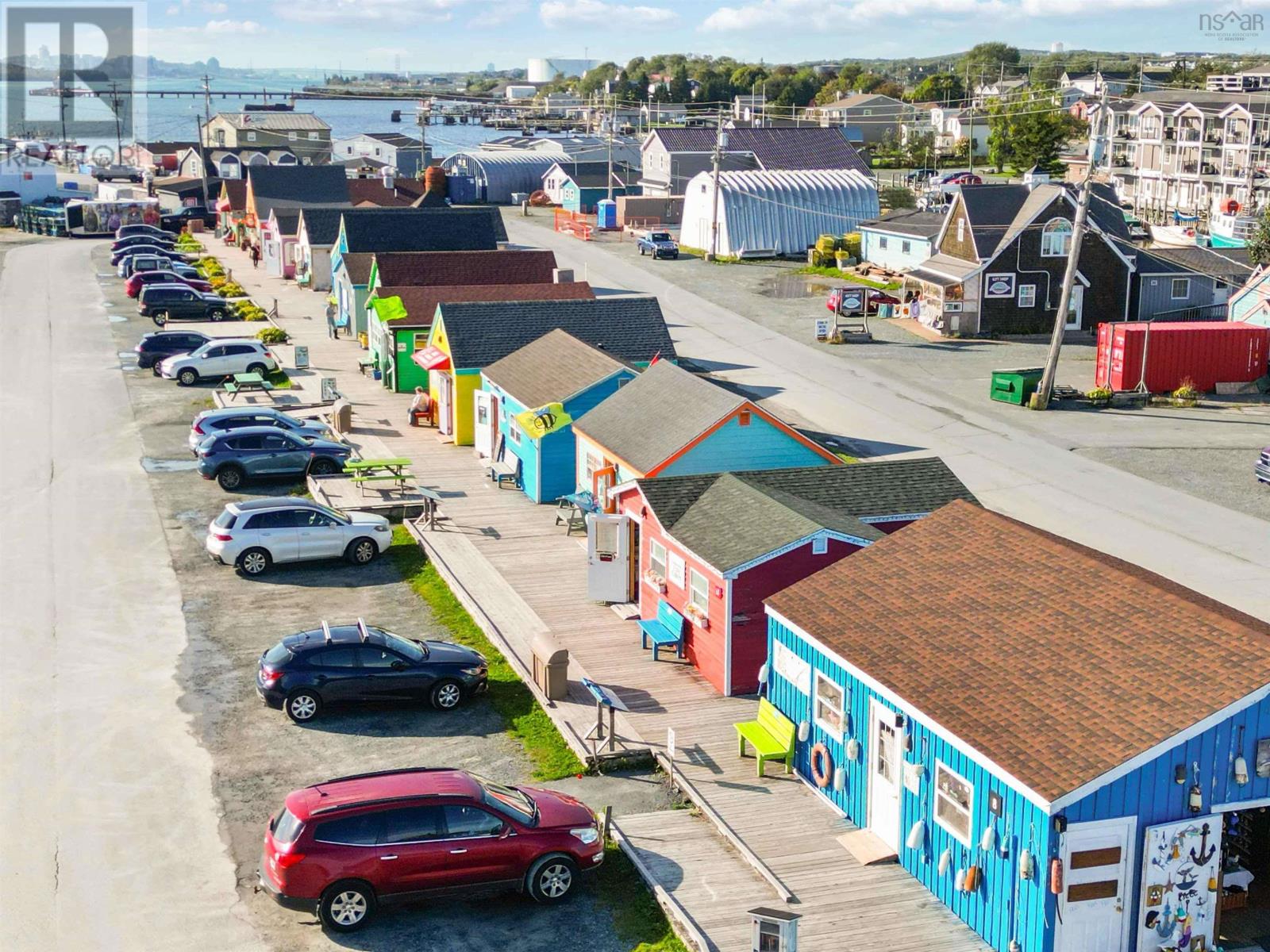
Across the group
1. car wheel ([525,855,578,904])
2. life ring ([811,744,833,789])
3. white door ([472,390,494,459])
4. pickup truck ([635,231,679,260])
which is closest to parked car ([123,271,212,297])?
pickup truck ([635,231,679,260])

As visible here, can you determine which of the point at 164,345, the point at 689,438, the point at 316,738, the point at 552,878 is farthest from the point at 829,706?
the point at 164,345

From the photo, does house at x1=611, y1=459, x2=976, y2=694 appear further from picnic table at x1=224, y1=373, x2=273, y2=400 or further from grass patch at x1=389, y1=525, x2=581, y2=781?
picnic table at x1=224, y1=373, x2=273, y2=400

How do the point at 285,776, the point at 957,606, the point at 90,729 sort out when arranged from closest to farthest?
the point at 957,606 < the point at 285,776 < the point at 90,729

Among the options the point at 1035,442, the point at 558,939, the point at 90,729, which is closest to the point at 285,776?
the point at 90,729

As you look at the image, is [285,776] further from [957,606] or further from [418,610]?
[957,606]

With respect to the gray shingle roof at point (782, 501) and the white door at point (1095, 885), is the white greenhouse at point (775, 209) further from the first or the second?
the white door at point (1095, 885)

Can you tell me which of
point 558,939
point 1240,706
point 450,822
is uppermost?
point 1240,706
